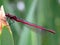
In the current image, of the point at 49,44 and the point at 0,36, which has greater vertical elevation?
the point at 0,36

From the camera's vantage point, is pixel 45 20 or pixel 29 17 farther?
pixel 45 20

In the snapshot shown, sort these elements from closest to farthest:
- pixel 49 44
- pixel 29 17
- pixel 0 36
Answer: pixel 0 36 → pixel 29 17 → pixel 49 44

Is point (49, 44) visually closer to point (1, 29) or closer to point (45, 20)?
point (45, 20)

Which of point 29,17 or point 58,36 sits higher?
point 29,17

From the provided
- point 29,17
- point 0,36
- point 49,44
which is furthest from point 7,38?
point 49,44

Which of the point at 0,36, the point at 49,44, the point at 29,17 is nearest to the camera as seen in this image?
the point at 0,36

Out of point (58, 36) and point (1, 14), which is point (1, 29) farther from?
point (58, 36)

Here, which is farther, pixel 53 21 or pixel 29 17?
pixel 53 21

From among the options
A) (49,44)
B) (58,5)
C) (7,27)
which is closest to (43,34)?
(49,44)
